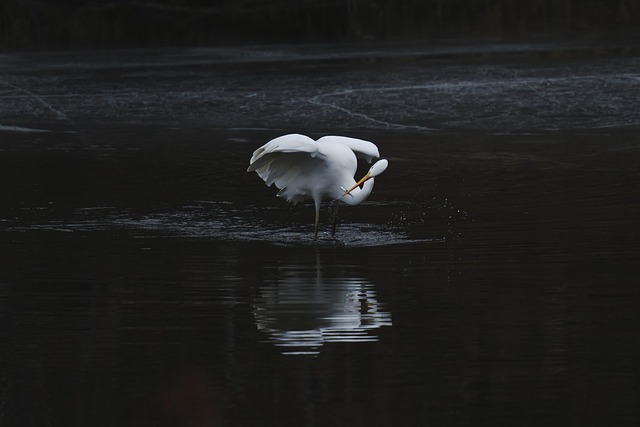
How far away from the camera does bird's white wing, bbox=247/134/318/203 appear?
11758 millimetres

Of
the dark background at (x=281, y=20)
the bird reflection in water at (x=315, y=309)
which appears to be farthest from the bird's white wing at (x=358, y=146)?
the dark background at (x=281, y=20)

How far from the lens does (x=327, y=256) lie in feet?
36.3

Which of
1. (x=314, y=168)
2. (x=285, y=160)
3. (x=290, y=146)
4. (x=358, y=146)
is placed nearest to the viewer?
(x=290, y=146)

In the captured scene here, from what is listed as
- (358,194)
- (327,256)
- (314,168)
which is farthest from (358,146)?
(327,256)

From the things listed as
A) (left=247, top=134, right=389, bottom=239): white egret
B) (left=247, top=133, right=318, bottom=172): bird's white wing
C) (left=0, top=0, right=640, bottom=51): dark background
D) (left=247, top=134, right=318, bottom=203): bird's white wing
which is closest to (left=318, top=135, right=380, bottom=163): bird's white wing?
(left=247, top=134, right=389, bottom=239): white egret

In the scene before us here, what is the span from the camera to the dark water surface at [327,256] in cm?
714

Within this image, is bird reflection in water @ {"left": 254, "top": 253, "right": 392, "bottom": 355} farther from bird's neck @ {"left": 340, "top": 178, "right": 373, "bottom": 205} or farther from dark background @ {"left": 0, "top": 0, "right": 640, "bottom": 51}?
dark background @ {"left": 0, "top": 0, "right": 640, "bottom": 51}

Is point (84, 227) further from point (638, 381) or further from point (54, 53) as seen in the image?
point (54, 53)

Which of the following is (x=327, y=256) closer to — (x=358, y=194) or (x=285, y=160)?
(x=358, y=194)

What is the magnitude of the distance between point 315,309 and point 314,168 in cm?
345

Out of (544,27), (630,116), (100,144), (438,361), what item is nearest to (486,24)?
(544,27)

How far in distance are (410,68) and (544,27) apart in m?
6.19

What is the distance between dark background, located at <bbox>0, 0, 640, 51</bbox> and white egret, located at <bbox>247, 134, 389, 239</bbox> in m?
14.9

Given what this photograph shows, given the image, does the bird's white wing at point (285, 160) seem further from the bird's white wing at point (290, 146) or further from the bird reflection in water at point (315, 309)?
the bird reflection in water at point (315, 309)
